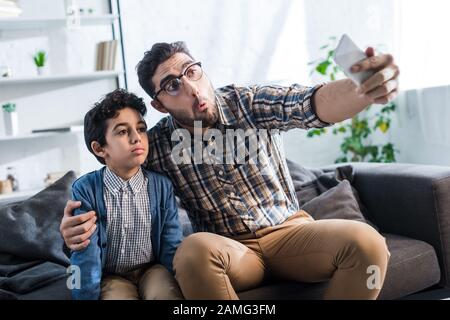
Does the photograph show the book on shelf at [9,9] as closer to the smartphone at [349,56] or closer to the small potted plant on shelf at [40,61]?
the small potted plant on shelf at [40,61]

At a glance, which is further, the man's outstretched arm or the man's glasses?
the man's glasses

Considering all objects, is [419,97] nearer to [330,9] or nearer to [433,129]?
[433,129]

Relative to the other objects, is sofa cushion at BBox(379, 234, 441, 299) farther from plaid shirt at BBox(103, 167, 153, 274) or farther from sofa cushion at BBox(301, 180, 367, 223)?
plaid shirt at BBox(103, 167, 153, 274)

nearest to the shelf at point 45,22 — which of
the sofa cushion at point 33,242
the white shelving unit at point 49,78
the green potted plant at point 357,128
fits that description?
the white shelving unit at point 49,78

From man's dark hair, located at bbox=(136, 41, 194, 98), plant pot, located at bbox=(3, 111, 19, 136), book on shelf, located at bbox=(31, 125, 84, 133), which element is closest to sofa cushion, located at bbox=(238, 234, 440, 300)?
man's dark hair, located at bbox=(136, 41, 194, 98)

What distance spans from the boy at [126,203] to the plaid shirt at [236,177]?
72mm

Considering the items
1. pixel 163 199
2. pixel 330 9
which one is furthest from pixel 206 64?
pixel 163 199

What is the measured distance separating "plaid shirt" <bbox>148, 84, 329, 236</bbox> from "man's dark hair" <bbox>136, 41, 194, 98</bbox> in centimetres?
15

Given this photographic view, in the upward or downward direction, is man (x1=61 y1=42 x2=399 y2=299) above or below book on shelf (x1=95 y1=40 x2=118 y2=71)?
below

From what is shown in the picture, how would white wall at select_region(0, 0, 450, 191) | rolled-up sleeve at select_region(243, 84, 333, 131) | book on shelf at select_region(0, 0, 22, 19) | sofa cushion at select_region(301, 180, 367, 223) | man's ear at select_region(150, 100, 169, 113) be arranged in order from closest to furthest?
rolled-up sleeve at select_region(243, 84, 333, 131) < man's ear at select_region(150, 100, 169, 113) < sofa cushion at select_region(301, 180, 367, 223) < book on shelf at select_region(0, 0, 22, 19) < white wall at select_region(0, 0, 450, 191)

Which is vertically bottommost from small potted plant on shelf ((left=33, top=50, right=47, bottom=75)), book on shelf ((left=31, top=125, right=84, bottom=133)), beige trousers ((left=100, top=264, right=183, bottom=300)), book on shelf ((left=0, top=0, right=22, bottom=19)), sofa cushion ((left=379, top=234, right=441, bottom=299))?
sofa cushion ((left=379, top=234, right=441, bottom=299))

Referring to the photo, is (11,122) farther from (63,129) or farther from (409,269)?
(409,269)

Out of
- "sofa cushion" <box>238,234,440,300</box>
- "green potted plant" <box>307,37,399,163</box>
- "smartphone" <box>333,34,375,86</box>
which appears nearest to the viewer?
"smartphone" <box>333,34,375,86</box>

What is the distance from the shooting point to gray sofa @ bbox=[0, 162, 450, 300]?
1.82 m
